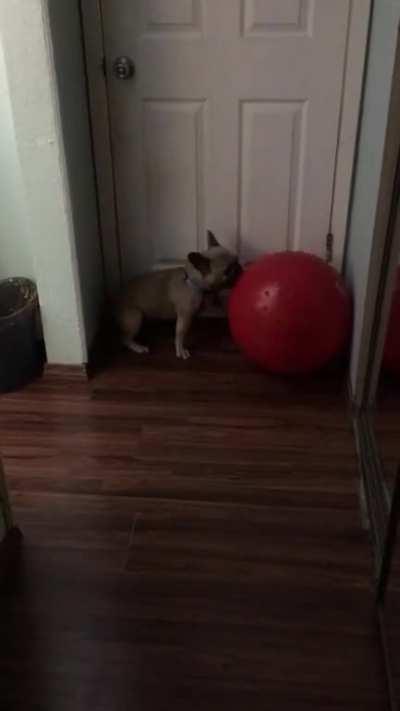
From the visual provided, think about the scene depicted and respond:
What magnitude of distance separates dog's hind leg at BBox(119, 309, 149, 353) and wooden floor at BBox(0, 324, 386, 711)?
0.14 m

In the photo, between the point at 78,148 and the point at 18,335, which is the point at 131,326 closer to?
the point at 18,335

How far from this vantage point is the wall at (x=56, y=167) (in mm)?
1903

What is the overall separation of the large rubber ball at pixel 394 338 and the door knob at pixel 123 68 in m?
1.16

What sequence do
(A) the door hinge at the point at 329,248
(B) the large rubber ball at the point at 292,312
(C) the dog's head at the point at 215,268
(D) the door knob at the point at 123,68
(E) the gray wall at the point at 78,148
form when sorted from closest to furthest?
(E) the gray wall at the point at 78,148
(B) the large rubber ball at the point at 292,312
(D) the door knob at the point at 123,68
(C) the dog's head at the point at 215,268
(A) the door hinge at the point at 329,248

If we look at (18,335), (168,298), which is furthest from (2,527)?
(168,298)

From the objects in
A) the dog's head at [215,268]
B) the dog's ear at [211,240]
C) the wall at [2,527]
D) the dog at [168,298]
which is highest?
the dog's ear at [211,240]

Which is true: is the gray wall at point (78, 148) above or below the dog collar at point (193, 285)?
above

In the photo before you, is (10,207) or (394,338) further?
(10,207)

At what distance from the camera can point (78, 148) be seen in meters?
2.24

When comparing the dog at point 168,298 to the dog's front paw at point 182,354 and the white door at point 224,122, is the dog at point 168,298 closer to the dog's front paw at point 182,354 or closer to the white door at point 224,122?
the dog's front paw at point 182,354

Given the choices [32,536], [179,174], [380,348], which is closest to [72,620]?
[32,536]

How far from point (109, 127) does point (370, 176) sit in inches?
37.2

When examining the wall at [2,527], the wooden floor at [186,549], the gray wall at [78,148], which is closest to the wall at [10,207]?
the gray wall at [78,148]

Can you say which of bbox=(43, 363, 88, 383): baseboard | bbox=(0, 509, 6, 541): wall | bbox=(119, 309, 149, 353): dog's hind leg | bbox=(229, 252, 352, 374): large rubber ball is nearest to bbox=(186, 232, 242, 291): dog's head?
bbox=(229, 252, 352, 374): large rubber ball
